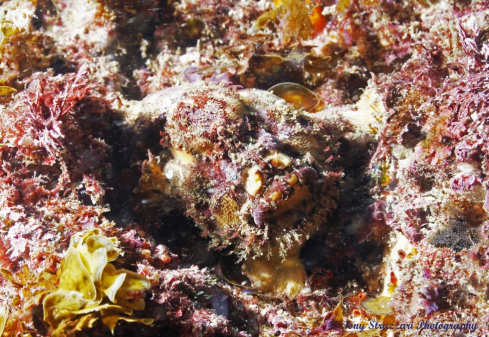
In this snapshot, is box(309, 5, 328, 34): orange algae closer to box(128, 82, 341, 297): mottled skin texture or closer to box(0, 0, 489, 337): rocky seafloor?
box(0, 0, 489, 337): rocky seafloor

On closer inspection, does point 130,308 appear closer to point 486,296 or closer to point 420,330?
point 420,330

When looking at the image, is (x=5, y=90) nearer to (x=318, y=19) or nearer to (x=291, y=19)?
(x=291, y=19)

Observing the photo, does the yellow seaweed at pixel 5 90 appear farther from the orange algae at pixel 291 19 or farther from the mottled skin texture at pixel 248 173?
the orange algae at pixel 291 19

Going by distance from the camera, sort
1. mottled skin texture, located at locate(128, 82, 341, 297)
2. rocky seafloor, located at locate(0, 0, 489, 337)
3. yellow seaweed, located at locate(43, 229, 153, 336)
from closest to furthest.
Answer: yellow seaweed, located at locate(43, 229, 153, 336) → rocky seafloor, located at locate(0, 0, 489, 337) → mottled skin texture, located at locate(128, 82, 341, 297)

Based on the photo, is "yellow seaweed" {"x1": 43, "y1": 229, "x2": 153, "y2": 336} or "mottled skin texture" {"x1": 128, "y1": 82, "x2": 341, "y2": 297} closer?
"yellow seaweed" {"x1": 43, "y1": 229, "x2": 153, "y2": 336}

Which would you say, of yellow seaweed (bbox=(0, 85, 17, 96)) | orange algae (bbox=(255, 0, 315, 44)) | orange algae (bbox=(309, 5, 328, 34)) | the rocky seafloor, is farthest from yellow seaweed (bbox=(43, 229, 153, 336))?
orange algae (bbox=(309, 5, 328, 34))

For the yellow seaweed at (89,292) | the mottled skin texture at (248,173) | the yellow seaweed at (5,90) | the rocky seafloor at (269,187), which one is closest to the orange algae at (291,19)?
the rocky seafloor at (269,187)
